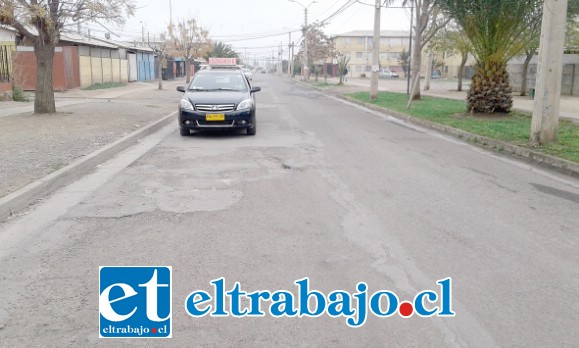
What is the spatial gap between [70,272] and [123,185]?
329cm

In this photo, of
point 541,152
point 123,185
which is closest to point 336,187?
point 123,185

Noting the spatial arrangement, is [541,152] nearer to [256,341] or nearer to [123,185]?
[123,185]

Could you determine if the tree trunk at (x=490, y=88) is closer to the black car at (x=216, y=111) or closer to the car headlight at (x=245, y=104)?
the black car at (x=216, y=111)

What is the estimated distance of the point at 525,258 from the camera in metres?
4.98

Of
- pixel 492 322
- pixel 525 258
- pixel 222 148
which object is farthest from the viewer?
pixel 222 148

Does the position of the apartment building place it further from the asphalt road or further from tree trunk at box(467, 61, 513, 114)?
the asphalt road

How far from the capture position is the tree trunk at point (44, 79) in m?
15.7

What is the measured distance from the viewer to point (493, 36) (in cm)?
1578

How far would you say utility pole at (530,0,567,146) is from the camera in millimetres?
10438

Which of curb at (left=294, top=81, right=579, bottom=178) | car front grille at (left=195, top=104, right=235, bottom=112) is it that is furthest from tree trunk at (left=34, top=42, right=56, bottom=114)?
curb at (left=294, top=81, right=579, bottom=178)

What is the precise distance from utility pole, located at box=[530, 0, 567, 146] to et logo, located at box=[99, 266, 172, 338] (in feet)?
30.2

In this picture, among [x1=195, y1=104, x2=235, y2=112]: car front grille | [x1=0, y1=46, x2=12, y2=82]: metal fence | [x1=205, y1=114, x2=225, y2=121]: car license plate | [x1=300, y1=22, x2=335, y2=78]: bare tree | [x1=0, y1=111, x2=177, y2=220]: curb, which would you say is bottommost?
[x1=0, y1=111, x2=177, y2=220]: curb

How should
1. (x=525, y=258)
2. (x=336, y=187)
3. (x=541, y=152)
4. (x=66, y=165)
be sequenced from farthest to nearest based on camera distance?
(x=541, y=152) → (x=66, y=165) → (x=336, y=187) → (x=525, y=258)

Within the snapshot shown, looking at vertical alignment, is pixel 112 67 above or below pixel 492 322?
above
